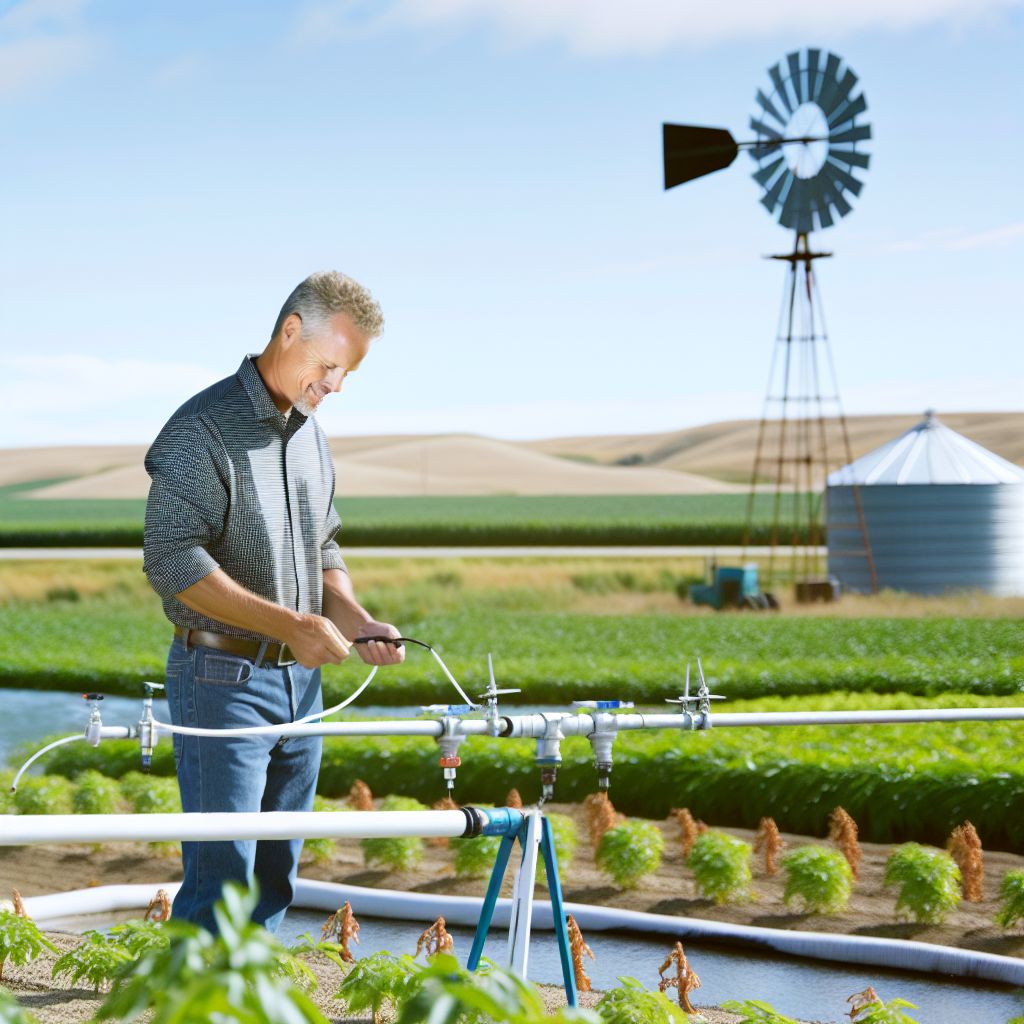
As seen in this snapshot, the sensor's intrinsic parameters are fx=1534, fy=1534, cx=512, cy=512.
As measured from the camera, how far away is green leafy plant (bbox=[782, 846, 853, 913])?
662 cm

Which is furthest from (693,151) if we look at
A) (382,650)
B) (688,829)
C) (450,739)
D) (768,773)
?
(450,739)

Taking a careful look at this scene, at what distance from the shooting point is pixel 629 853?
712cm

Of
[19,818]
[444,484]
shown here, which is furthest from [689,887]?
[444,484]

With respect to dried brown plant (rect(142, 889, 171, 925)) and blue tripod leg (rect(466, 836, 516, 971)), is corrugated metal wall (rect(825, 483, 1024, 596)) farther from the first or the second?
blue tripod leg (rect(466, 836, 516, 971))

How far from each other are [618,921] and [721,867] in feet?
1.94

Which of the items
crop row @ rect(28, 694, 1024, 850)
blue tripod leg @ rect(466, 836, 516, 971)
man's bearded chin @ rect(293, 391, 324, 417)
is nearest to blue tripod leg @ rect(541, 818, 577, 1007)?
blue tripod leg @ rect(466, 836, 516, 971)

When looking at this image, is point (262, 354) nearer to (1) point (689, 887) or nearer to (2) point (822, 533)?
(1) point (689, 887)

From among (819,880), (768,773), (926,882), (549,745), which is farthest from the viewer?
(768,773)

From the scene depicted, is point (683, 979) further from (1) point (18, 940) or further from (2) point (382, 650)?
(1) point (18, 940)

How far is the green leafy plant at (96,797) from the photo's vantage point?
9008mm

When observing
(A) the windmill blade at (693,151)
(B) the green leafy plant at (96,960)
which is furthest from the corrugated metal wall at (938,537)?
(B) the green leafy plant at (96,960)

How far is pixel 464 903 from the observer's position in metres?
6.71

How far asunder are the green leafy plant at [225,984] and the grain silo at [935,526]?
3161 cm

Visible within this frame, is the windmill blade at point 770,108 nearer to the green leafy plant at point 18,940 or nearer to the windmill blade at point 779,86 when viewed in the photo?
the windmill blade at point 779,86
